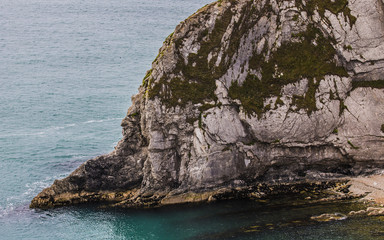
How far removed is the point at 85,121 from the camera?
73.6 m

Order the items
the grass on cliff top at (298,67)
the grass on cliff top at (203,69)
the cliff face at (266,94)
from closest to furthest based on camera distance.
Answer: the cliff face at (266,94) < the grass on cliff top at (298,67) < the grass on cliff top at (203,69)

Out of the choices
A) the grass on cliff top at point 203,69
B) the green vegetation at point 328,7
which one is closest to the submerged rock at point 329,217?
the grass on cliff top at point 203,69

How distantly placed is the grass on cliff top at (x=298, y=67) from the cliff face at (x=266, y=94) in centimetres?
11

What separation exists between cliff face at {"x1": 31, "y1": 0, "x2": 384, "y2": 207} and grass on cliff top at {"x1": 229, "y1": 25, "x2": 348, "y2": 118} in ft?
0.35

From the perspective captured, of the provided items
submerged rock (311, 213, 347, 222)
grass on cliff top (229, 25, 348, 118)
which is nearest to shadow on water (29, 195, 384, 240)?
submerged rock (311, 213, 347, 222)

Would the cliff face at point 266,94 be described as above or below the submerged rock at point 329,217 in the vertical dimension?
above

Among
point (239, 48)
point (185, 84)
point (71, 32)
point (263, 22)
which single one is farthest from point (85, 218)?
point (71, 32)

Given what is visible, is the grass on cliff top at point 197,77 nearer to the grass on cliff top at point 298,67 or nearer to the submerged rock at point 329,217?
the grass on cliff top at point 298,67

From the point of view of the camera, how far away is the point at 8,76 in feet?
283

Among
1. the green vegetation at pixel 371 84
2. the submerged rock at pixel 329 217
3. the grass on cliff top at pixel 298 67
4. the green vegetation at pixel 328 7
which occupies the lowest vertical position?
the submerged rock at pixel 329 217

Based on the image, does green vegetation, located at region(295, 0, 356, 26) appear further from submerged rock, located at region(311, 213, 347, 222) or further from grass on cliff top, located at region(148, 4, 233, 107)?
submerged rock, located at region(311, 213, 347, 222)

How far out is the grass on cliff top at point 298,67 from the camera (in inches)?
1969

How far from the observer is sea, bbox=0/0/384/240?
45906mm

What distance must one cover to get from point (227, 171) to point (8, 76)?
5330cm
